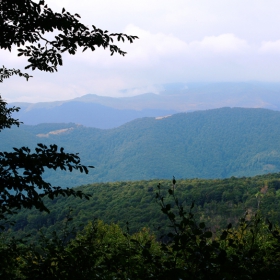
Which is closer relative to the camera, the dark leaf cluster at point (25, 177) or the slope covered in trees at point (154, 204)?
the dark leaf cluster at point (25, 177)

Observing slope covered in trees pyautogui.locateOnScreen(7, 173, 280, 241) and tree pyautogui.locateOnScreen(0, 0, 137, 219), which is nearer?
tree pyautogui.locateOnScreen(0, 0, 137, 219)

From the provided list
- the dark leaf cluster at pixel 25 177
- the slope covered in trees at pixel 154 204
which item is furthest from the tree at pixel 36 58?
the slope covered in trees at pixel 154 204

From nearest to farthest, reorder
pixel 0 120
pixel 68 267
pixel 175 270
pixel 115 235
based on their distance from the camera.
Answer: pixel 175 270, pixel 68 267, pixel 0 120, pixel 115 235

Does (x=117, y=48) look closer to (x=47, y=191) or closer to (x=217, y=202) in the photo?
(x=47, y=191)

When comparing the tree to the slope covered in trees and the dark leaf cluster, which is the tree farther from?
the slope covered in trees

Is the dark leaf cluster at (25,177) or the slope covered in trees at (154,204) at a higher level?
the dark leaf cluster at (25,177)

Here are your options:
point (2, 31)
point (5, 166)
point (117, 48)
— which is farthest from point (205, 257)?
point (2, 31)

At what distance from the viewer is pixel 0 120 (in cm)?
719

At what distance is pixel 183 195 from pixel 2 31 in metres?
65.8

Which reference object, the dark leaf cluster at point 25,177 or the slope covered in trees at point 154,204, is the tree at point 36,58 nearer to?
the dark leaf cluster at point 25,177

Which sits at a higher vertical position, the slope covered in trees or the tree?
the tree

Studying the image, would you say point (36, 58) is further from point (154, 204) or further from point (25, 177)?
point (154, 204)

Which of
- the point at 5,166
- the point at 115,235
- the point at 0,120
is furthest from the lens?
the point at 115,235

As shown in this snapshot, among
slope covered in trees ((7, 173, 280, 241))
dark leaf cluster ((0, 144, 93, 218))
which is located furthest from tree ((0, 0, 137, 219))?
slope covered in trees ((7, 173, 280, 241))
